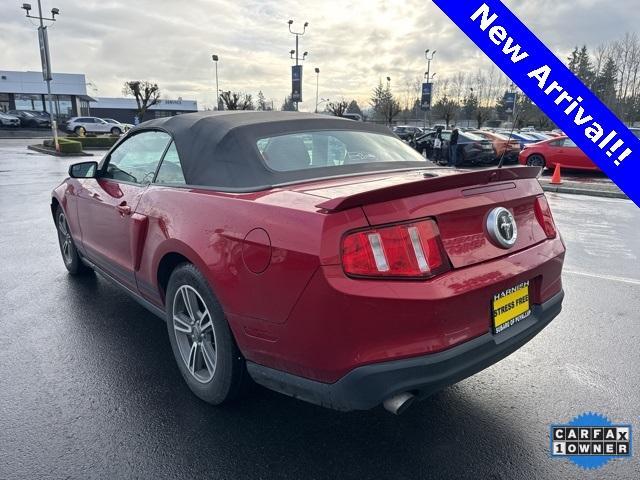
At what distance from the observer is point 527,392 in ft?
9.50

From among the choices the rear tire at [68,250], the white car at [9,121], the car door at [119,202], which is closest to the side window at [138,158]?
the car door at [119,202]

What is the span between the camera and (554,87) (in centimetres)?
285

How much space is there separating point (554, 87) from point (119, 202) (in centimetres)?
301

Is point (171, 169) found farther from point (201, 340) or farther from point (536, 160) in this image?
point (536, 160)

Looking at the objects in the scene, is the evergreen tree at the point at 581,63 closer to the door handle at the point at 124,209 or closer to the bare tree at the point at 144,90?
the bare tree at the point at 144,90

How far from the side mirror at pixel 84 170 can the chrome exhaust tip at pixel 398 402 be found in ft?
10.8

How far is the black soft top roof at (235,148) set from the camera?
2715 millimetres

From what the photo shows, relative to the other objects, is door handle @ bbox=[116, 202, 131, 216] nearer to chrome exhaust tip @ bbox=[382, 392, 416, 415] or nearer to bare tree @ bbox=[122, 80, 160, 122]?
chrome exhaust tip @ bbox=[382, 392, 416, 415]

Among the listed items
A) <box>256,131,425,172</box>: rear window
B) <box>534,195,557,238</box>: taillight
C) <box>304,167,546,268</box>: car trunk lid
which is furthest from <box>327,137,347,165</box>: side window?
<box>534,195,557,238</box>: taillight

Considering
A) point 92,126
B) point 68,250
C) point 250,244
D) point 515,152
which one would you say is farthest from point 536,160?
point 92,126

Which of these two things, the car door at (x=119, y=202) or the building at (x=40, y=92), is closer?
the car door at (x=119, y=202)

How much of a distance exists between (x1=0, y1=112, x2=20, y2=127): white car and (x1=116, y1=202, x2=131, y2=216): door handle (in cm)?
4739

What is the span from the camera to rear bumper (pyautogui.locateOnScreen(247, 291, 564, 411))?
6.40ft

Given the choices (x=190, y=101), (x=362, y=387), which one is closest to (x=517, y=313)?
(x=362, y=387)
